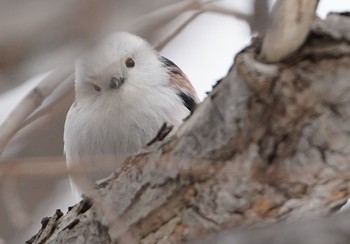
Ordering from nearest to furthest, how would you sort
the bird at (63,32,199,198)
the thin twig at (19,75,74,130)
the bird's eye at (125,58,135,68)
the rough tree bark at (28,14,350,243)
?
the thin twig at (19,75,74,130) → the rough tree bark at (28,14,350,243) → the bird at (63,32,199,198) → the bird's eye at (125,58,135,68)

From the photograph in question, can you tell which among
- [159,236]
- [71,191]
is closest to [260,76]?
[159,236]

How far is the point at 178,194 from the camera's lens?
4.19 feet

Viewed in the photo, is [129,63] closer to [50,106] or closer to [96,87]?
[96,87]

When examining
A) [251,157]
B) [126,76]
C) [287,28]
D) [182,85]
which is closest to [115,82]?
[126,76]

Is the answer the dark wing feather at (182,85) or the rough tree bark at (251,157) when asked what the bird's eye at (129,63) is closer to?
the dark wing feather at (182,85)

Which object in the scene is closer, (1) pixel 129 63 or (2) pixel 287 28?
(2) pixel 287 28

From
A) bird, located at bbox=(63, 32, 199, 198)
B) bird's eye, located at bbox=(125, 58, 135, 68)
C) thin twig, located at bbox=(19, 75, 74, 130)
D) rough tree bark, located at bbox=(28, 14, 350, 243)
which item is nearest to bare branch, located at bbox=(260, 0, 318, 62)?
rough tree bark, located at bbox=(28, 14, 350, 243)

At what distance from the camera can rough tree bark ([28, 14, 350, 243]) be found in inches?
43.0

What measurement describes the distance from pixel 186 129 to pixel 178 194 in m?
0.13

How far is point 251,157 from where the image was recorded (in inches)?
44.6

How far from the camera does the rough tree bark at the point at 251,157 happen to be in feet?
3.58

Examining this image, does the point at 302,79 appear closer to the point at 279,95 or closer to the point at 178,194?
the point at 279,95

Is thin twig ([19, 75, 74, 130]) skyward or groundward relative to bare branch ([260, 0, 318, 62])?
skyward

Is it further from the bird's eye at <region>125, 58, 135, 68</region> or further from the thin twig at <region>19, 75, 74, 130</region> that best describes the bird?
the thin twig at <region>19, 75, 74, 130</region>
